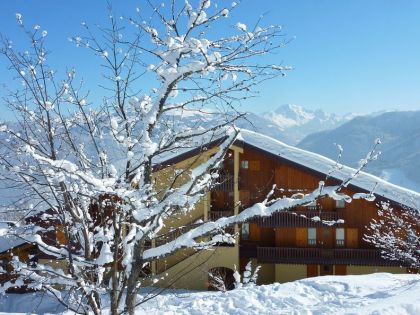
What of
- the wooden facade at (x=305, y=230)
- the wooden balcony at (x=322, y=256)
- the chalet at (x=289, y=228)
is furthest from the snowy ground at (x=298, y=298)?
the chalet at (x=289, y=228)

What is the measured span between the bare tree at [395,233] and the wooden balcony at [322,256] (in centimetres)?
64

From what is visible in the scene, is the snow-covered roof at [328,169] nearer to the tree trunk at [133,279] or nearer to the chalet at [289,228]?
the chalet at [289,228]

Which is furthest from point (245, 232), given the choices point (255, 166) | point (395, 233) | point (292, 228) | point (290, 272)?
point (395, 233)

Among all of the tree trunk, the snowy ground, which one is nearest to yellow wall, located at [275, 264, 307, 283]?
the snowy ground

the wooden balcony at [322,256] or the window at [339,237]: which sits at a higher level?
the window at [339,237]

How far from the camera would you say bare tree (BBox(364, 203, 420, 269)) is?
2018 cm

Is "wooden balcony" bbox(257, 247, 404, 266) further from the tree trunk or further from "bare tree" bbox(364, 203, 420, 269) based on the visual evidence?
the tree trunk

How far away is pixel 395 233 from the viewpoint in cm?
2294

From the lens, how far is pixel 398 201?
22.4m

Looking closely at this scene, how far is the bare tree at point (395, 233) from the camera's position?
20183 millimetres

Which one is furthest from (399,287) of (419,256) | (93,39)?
(93,39)

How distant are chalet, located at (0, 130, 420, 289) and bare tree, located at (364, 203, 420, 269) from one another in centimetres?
62

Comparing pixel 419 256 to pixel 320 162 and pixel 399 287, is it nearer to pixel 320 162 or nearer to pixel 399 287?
pixel 320 162

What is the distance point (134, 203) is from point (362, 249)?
20.6 m
